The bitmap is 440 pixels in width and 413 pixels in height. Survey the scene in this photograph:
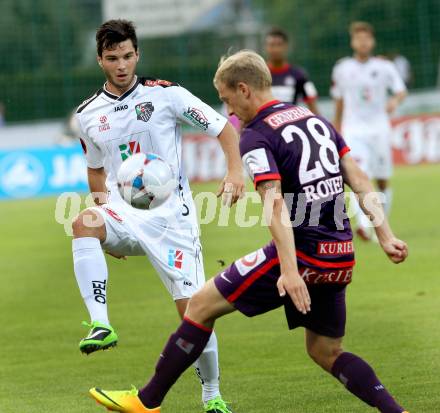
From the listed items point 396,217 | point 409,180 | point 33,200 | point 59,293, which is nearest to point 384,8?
point 409,180

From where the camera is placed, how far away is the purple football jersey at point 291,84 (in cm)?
1443

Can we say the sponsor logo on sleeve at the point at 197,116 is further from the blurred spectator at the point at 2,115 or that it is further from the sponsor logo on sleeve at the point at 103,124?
the blurred spectator at the point at 2,115

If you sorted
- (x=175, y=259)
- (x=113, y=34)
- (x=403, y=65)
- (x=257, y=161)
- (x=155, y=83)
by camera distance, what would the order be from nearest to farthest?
(x=257, y=161) → (x=175, y=259) → (x=113, y=34) → (x=155, y=83) → (x=403, y=65)

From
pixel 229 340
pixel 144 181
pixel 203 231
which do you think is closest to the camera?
pixel 144 181

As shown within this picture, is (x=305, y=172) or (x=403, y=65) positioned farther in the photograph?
(x=403, y=65)

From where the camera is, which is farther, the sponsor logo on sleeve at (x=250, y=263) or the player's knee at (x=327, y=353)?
the player's knee at (x=327, y=353)

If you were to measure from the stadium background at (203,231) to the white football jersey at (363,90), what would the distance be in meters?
1.63

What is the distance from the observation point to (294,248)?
17.5ft

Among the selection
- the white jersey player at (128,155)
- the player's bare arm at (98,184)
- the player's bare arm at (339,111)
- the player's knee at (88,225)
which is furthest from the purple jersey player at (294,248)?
the player's bare arm at (339,111)

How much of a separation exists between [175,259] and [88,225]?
1.87ft

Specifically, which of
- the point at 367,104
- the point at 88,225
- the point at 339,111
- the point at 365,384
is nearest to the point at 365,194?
the point at 365,384

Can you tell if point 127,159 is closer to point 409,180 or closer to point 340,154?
point 340,154

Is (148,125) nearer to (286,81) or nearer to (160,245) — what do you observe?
(160,245)

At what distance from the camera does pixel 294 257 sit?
5.29 m
